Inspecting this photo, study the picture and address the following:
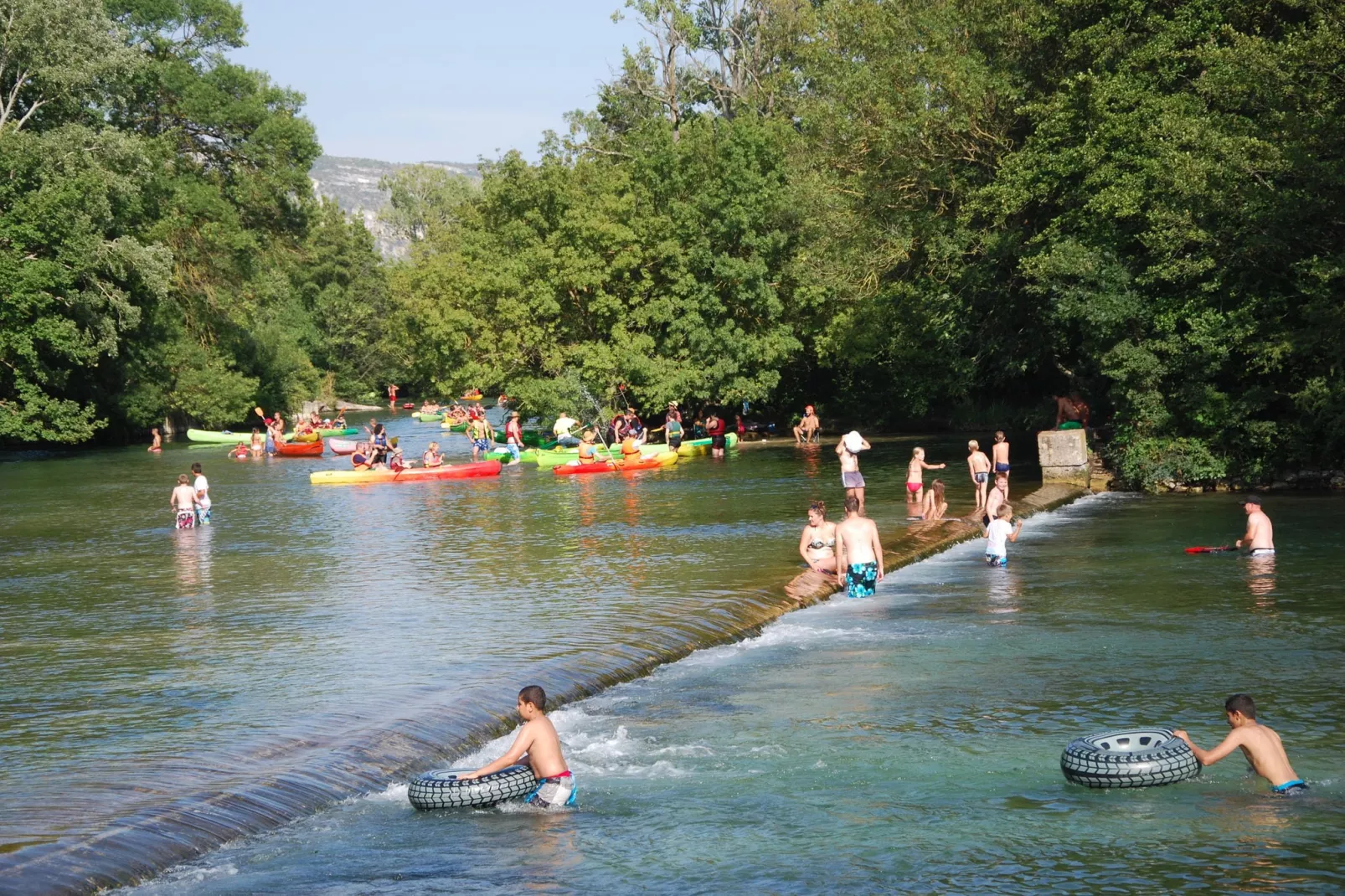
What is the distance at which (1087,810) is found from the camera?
11.0m

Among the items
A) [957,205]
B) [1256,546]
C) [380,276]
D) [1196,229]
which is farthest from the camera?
[380,276]

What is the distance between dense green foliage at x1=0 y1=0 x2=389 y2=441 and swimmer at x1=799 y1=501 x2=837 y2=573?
3864cm

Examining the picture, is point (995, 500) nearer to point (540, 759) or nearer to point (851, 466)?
point (851, 466)

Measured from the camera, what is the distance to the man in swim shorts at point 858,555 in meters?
→ 20.3

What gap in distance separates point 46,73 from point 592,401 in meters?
23.2

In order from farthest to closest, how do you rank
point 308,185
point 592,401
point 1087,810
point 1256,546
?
point 308,185 → point 592,401 → point 1256,546 → point 1087,810

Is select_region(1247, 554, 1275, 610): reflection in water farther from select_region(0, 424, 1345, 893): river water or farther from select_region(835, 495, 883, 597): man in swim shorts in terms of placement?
select_region(835, 495, 883, 597): man in swim shorts

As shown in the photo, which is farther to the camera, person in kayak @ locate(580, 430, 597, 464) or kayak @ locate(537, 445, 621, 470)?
kayak @ locate(537, 445, 621, 470)

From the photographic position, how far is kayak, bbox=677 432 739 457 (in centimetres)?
4747

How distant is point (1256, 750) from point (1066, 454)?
74.8 ft

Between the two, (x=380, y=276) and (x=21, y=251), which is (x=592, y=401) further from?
(x=380, y=276)

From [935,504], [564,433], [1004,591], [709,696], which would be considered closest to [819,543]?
[1004,591]

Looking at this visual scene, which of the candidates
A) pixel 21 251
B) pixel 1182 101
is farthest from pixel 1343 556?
pixel 21 251

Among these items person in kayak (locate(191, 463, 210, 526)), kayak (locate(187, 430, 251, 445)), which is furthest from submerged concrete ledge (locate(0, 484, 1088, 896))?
kayak (locate(187, 430, 251, 445))
